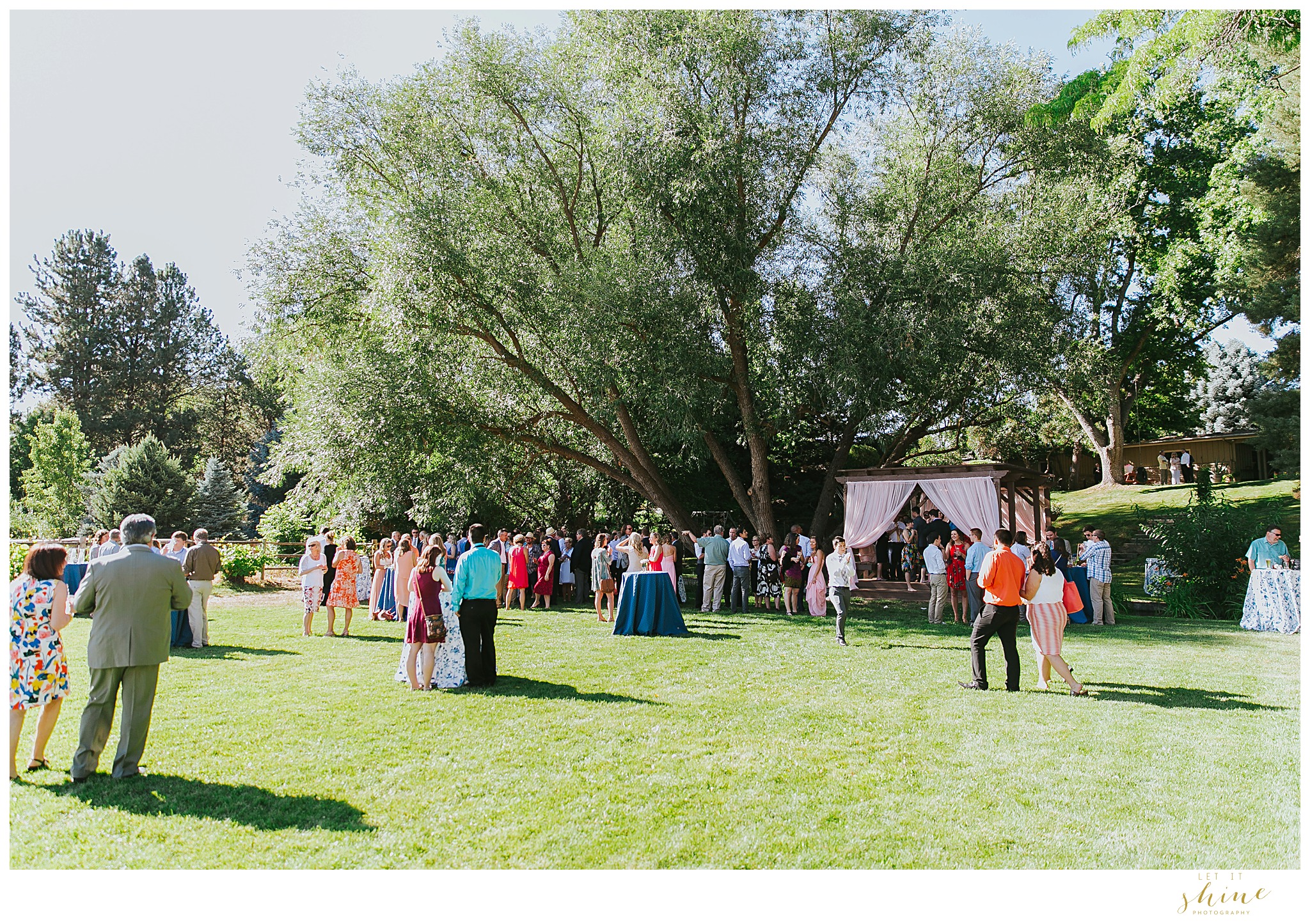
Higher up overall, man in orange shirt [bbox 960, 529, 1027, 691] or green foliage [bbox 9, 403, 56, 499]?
green foliage [bbox 9, 403, 56, 499]

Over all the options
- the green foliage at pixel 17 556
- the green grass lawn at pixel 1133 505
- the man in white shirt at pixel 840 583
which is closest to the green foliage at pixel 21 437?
the green foliage at pixel 17 556

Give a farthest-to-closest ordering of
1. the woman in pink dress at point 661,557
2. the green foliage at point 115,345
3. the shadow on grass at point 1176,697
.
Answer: the green foliage at point 115,345 < the woman in pink dress at point 661,557 < the shadow on grass at point 1176,697

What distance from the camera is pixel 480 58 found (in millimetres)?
17438

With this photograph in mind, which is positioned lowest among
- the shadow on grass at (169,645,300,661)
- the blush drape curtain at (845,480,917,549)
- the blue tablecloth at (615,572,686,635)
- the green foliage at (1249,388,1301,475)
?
the shadow on grass at (169,645,300,661)

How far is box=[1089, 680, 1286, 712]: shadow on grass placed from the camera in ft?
24.2

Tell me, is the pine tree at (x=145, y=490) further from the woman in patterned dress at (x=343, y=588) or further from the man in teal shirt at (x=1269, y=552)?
the man in teal shirt at (x=1269, y=552)

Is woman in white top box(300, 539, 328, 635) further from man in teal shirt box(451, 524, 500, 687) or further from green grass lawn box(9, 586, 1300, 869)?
man in teal shirt box(451, 524, 500, 687)

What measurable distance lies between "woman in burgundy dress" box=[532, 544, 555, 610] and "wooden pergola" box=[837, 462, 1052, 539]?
7.09m

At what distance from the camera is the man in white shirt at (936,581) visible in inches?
543

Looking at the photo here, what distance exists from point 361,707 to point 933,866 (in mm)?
5046

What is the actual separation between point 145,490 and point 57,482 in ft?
21.3

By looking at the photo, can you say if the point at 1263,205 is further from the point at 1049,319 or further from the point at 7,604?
the point at 7,604

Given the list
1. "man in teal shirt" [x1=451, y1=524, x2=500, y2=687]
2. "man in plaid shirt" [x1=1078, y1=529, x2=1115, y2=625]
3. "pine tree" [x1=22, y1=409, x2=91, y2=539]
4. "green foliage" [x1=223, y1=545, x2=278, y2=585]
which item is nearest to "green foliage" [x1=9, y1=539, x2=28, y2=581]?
"green foliage" [x1=223, y1=545, x2=278, y2=585]

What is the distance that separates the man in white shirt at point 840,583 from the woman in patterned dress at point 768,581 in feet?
15.8
